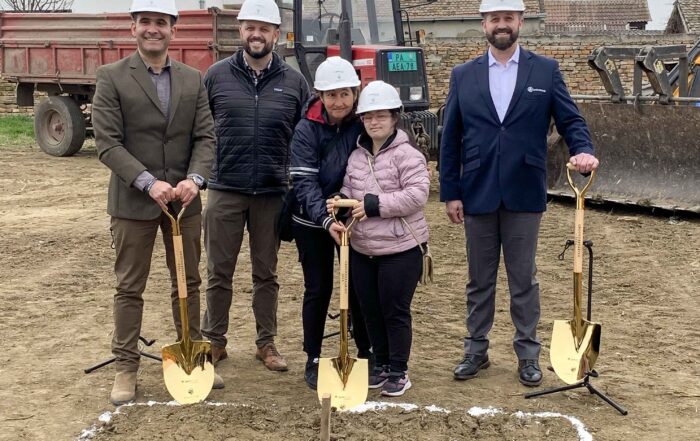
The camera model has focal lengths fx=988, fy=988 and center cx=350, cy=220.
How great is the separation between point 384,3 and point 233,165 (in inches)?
267

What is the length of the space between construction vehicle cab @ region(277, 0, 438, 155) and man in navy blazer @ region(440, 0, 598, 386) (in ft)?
18.0

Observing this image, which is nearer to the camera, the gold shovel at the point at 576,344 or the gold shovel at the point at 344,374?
the gold shovel at the point at 344,374

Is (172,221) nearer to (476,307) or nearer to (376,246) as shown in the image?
(376,246)

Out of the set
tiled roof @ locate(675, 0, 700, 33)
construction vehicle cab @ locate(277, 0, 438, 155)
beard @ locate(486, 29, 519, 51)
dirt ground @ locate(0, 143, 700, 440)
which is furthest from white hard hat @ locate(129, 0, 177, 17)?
tiled roof @ locate(675, 0, 700, 33)

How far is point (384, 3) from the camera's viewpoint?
37.5ft

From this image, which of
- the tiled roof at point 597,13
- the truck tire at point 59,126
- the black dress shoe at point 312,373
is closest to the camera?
the black dress shoe at point 312,373

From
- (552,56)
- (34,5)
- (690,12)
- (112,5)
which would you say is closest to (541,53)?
(552,56)

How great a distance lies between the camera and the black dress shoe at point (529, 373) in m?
5.00

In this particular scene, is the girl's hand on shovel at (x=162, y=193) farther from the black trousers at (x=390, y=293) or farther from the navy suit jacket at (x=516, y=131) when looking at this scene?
the navy suit jacket at (x=516, y=131)

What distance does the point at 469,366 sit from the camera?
516 centimetres

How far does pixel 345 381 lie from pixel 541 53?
17385mm

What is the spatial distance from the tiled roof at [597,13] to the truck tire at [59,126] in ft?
99.7

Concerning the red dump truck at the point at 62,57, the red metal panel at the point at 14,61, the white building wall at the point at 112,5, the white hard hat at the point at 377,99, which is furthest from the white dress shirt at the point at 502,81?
the white building wall at the point at 112,5

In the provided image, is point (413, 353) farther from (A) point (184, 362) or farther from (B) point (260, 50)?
(B) point (260, 50)
